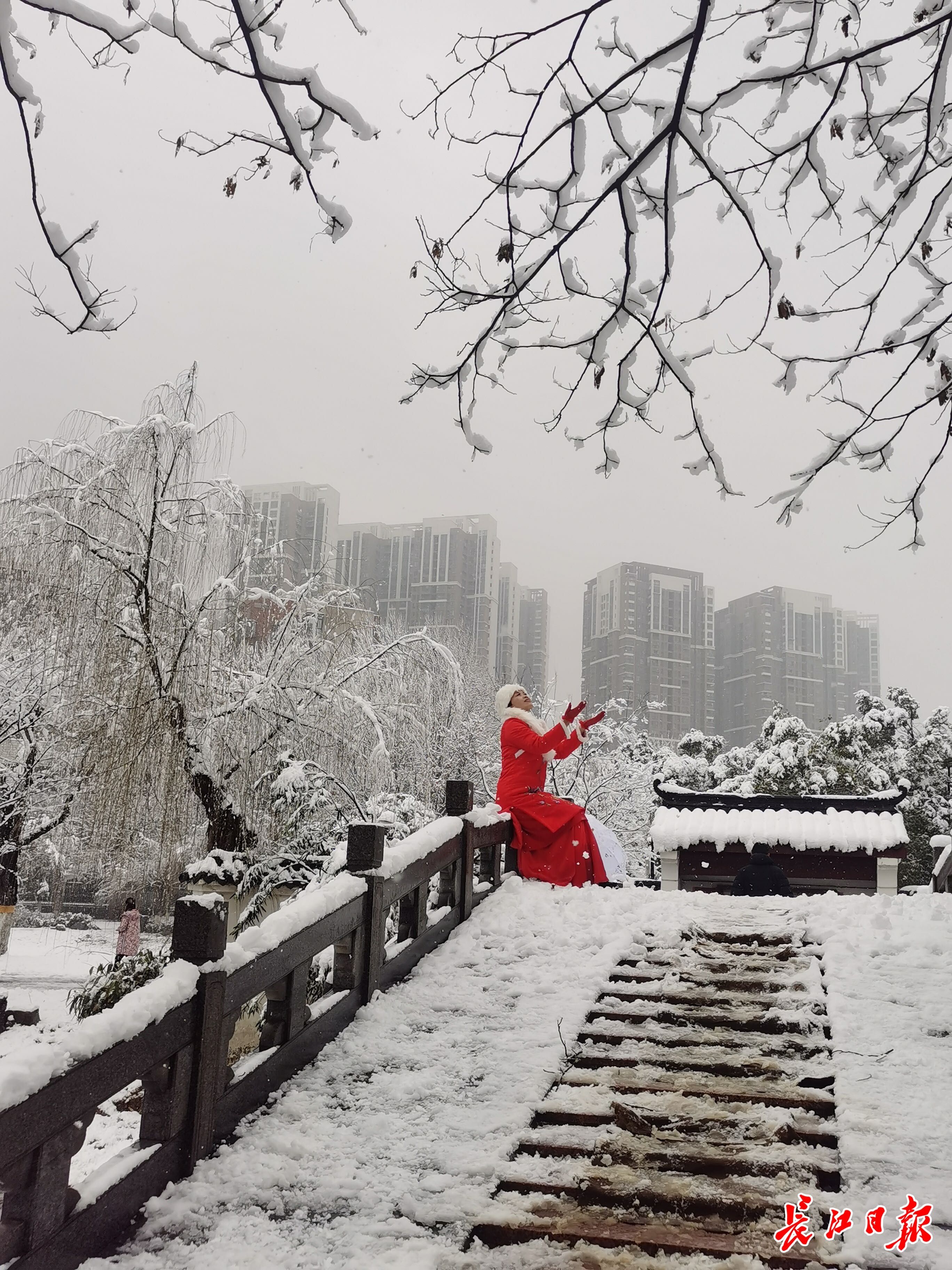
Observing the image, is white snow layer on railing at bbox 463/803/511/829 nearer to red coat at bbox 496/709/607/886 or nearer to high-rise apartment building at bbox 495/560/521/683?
red coat at bbox 496/709/607/886

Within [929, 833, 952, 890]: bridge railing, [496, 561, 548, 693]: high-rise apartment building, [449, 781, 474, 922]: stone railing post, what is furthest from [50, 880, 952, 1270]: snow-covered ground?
[496, 561, 548, 693]: high-rise apartment building

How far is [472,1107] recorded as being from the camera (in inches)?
139

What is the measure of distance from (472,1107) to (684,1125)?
773 mm

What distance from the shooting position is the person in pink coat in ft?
47.3

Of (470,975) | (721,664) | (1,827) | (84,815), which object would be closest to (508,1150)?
(470,975)

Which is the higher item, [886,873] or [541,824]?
[541,824]

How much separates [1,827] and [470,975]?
566 inches

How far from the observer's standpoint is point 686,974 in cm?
489

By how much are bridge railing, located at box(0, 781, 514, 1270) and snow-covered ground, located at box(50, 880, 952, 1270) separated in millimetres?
105

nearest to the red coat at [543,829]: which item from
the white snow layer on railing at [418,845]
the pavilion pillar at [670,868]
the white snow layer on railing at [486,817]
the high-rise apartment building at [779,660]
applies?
the white snow layer on railing at [486,817]

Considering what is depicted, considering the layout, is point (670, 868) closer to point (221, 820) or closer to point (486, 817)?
point (221, 820)

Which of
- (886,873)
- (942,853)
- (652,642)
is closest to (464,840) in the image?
(942,853)

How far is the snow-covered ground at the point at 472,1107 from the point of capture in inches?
105

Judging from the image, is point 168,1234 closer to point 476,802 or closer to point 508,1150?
point 508,1150
